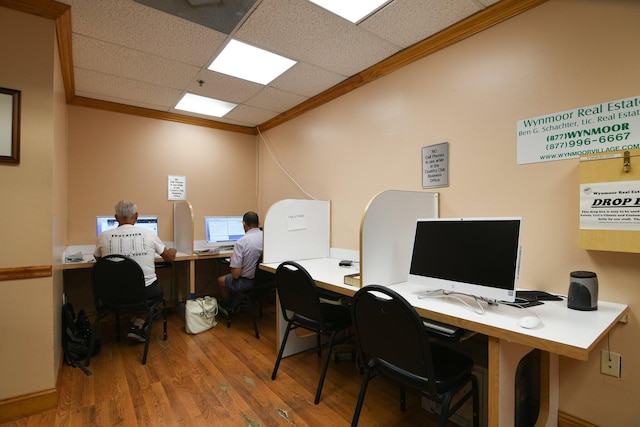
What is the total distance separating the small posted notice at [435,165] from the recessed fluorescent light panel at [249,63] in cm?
137

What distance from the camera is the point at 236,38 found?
240 cm

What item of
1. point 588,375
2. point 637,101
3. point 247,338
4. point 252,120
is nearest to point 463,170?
point 637,101

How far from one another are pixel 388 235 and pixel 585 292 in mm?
961

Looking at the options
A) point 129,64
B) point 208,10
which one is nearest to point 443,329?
point 208,10

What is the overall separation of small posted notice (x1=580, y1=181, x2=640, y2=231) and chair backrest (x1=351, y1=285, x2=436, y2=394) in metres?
1.05

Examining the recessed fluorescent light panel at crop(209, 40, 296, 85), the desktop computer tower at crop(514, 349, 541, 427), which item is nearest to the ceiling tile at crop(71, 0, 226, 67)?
the recessed fluorescent light panel at crop(209, 40, 296, 85)

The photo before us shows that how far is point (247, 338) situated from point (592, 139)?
294 centimetres

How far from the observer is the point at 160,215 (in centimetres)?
403

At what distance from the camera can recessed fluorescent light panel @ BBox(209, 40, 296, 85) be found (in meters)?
2.60

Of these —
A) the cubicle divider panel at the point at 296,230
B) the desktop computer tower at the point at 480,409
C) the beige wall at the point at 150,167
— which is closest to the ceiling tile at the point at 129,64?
the beige wall at the point at 150,167

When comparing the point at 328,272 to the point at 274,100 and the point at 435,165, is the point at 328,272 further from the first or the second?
the point at 274,100

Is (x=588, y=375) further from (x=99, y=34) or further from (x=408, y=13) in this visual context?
(x=99, y=34)

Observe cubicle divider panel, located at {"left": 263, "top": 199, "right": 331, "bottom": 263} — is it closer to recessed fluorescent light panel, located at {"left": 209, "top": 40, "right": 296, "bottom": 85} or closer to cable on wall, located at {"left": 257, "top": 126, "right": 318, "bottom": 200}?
cable on wall, located at {"left": 257, "top": 126, "right": 318, "bottom": 200}

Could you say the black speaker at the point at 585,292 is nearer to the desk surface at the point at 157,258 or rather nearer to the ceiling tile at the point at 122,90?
the desk surface at the point at 157,258
